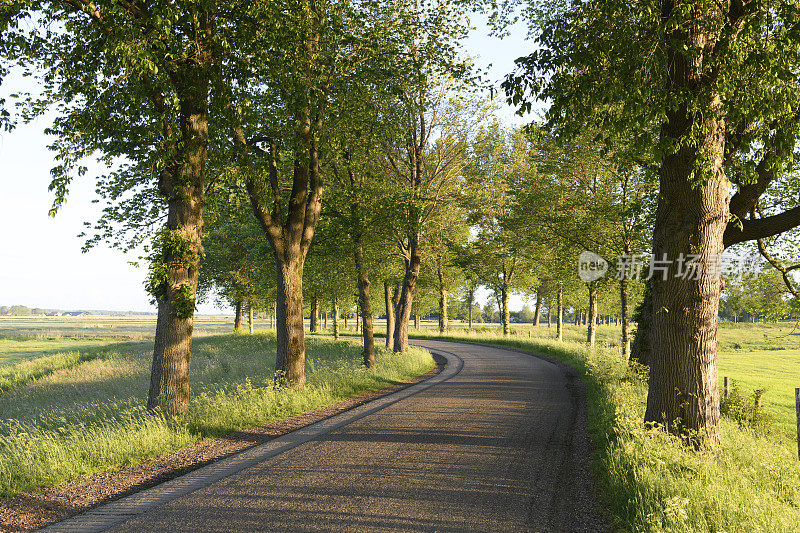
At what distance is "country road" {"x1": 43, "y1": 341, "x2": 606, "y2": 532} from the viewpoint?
517 centimetres

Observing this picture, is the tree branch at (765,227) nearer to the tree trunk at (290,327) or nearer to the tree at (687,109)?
the tree at (687,109)

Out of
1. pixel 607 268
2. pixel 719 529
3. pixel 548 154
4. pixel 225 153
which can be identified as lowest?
pixel 719 529

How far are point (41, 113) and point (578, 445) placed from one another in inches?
509

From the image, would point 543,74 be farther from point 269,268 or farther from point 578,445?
point 269,268

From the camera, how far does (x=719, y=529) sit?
4.42 metres

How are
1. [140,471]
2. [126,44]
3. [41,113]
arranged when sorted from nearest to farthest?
[140,471] < [126,44] < [41,113]

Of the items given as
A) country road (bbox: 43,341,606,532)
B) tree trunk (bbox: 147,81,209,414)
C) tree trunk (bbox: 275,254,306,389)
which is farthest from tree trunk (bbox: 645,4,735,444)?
tree trunk (bbox: 275,254,306,389)

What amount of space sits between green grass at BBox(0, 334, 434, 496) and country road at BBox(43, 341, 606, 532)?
1.73 meters

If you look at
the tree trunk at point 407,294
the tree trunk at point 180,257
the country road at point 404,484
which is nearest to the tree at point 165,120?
the tree trunk at point 180,257

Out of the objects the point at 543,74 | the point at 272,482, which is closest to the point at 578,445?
the point at 272,482

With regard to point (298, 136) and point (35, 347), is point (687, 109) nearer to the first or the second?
point (298, 136)

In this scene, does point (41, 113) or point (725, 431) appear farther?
point (41, 113)

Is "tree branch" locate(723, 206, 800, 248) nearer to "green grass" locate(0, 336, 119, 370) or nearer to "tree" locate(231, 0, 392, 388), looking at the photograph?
"tree" locate(231, 0, 392, 388)

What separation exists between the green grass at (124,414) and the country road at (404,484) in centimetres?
173
